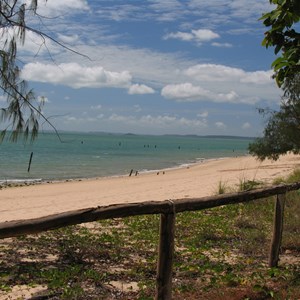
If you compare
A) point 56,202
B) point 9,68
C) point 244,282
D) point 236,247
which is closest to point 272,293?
point 244,282

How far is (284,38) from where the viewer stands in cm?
330

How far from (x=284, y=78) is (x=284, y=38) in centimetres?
36

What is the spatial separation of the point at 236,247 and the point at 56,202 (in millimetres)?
10680

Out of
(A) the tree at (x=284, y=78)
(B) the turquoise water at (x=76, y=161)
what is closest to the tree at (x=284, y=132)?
(A) the tree at (x=284, y=78)

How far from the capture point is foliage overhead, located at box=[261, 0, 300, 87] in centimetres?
302

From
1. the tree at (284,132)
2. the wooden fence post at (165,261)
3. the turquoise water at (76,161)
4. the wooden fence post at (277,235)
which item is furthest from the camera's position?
the turquoise water at (76,161)

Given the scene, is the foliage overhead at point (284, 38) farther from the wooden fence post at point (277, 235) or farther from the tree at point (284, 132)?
the tree at point (284, 132)

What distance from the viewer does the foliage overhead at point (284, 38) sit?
3020 mm

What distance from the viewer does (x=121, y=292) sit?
456cm

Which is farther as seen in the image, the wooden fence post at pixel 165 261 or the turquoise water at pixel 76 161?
the turquoise water at pixel 76 161

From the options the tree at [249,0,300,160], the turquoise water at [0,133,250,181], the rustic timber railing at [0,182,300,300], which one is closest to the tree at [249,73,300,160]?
the tree at [249,0,300,160]

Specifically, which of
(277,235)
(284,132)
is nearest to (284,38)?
(277,235)

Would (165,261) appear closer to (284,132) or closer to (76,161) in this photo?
(284,132)

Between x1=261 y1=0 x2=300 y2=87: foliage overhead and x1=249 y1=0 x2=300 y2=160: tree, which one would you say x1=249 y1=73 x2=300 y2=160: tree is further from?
x1=261 y1=0 x2=300 y2=87: foliage overhead
